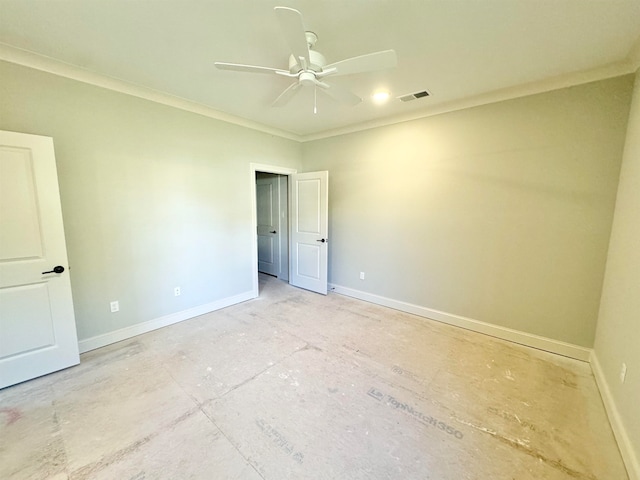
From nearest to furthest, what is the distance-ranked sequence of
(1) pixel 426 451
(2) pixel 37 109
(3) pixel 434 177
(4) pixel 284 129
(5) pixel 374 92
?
(1) pixel 426 451 < (2) pixel 37 109 < (5) pixel 374 92 < (3) pixel 434 177 < (4) pixel 284 129

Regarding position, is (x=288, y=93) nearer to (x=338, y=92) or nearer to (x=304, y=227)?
(x=338, y=92)

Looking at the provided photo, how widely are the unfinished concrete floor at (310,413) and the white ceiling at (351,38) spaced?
8.80ft

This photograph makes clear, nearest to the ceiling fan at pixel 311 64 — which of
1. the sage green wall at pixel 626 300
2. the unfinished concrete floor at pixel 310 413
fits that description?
the sage green wall at pixel 626 300

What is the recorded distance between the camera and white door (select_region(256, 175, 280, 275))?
16.9ft

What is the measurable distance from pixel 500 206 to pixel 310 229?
2634 millimetres

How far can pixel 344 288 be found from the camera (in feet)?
14.0

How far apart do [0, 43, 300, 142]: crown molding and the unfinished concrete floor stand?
2.62 m

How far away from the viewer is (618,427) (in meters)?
1.67

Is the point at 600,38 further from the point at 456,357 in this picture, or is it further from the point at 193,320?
the point at 193,320

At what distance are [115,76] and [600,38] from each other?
403 centimetres

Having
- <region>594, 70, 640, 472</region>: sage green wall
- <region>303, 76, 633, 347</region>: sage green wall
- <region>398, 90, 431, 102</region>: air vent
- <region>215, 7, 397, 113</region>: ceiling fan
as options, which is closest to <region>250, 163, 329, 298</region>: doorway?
<region>303, 76, 633, 347</region>: sage green wall

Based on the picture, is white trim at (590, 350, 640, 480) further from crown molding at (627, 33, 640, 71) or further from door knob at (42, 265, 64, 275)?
door knob at (42, 265, 64, 275)

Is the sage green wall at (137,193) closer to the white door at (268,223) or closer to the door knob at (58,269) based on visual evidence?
the door knob at (58,269)

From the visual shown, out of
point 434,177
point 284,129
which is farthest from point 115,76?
point 434,177
